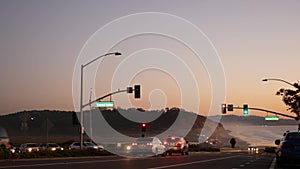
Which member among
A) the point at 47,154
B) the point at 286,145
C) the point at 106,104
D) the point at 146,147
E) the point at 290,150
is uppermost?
the point at 106,104

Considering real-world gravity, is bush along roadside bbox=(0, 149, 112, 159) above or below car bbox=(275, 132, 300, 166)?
below

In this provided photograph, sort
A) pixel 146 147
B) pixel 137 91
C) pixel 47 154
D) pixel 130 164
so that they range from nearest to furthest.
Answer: pixel 130 164 → pixel 47 154 → pixel 146 147 → pixel 137 91

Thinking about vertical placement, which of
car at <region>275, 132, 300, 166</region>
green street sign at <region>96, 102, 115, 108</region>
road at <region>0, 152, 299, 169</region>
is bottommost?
road at <region>0, 152, 299, 169</region>

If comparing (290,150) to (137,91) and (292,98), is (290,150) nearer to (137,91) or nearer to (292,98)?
(137,91)

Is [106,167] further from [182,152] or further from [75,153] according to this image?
[182,152]

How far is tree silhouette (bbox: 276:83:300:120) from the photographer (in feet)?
229

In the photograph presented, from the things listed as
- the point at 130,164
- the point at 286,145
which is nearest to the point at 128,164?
the point at 130,164

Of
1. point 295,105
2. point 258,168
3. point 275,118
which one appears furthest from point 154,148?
point 275,118

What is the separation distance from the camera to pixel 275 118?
97.0m

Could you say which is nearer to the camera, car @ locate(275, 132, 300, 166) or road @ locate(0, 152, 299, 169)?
car @ locate(275, 132, 300, 166)

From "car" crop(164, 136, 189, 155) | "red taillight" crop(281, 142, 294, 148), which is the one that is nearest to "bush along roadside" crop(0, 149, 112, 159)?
"car" crop(164, 136, 189, 155)

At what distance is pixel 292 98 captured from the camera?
234ft

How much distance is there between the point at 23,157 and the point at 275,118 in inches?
2675

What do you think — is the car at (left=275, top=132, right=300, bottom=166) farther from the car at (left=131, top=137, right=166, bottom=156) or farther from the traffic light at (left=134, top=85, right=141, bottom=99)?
the traffic light at (left=134, top=85, right=141, bottom=99)
